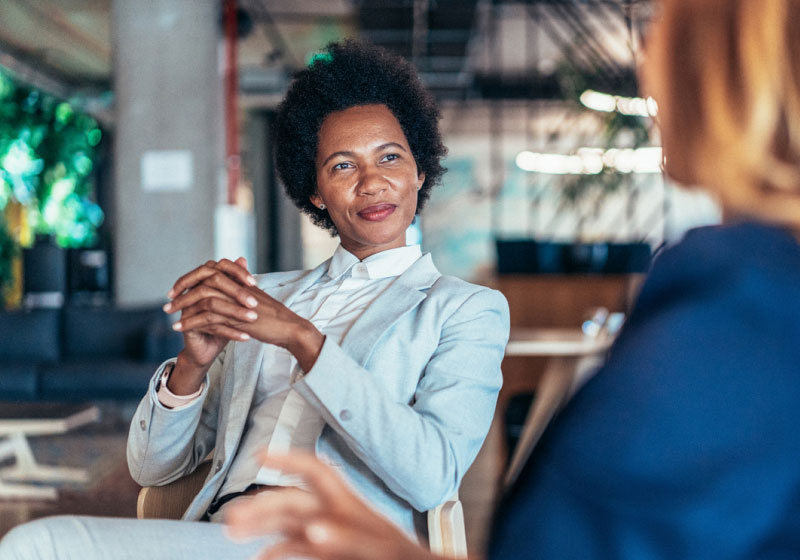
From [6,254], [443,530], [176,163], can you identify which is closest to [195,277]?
[443,530]

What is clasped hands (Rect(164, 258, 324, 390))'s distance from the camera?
1.25 metres

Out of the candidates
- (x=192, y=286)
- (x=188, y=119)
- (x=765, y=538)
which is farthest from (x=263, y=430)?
(x=188, y=119)

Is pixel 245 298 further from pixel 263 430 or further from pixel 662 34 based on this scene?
pixel 662 34

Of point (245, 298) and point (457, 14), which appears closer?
point (245, 298)

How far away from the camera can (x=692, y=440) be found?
1.85 feet

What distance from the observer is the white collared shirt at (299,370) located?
1462 millimetres

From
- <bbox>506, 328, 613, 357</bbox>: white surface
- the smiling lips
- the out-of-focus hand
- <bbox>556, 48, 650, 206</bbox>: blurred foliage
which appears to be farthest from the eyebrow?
<bbox>556, 48, 650, 206</bbox>: blurred foliage

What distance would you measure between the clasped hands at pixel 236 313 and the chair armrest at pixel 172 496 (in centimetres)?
38

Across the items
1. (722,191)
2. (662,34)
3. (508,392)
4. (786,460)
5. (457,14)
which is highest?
(457,14)

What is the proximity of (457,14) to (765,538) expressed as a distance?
8.20 meters

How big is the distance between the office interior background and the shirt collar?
527mm

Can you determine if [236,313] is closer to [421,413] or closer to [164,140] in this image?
[421,413]

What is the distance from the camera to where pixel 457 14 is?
27.1ft

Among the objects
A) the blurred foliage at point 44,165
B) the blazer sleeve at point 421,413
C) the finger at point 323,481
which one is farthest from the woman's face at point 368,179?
the blurred foliage at point 44,165
